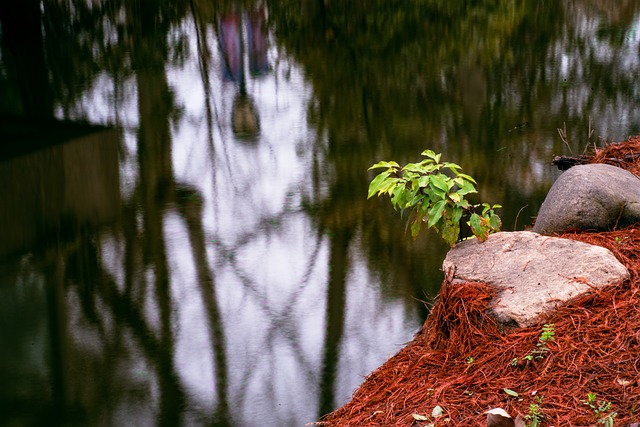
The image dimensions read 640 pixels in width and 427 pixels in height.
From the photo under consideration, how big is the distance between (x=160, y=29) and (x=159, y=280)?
12.6 meters

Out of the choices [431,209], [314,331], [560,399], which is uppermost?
[431,209]

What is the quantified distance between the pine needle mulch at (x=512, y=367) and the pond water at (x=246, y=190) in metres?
0.58

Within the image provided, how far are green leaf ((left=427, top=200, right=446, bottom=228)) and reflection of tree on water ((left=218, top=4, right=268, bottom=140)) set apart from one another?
5.63m

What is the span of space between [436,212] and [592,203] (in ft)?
3.62

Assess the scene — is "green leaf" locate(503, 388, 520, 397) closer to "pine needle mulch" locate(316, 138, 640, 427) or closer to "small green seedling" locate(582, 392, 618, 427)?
"pine needle mulch" locate(316, 138, 640, 427)

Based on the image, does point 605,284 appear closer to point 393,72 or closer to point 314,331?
point 314,331

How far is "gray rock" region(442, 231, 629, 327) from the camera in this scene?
3680mm

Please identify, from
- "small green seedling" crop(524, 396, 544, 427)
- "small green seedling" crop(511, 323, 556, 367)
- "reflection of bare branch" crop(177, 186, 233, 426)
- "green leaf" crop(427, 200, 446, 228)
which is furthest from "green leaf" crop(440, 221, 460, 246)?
"reflection of bare branch" crop(177, 186, 233, 426)

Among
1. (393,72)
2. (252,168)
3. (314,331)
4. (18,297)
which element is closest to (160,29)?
(393,72)

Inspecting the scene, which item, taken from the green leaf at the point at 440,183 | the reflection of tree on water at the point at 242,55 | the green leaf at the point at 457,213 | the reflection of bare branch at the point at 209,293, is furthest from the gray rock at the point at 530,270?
the reflection of tree on water at the point at 242,55

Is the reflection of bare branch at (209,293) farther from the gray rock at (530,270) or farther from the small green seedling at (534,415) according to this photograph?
the small green seedling at (534,415)

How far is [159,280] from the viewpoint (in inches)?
233

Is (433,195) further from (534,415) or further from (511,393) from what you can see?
(534,415)

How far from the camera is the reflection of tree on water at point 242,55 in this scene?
10242 mm
